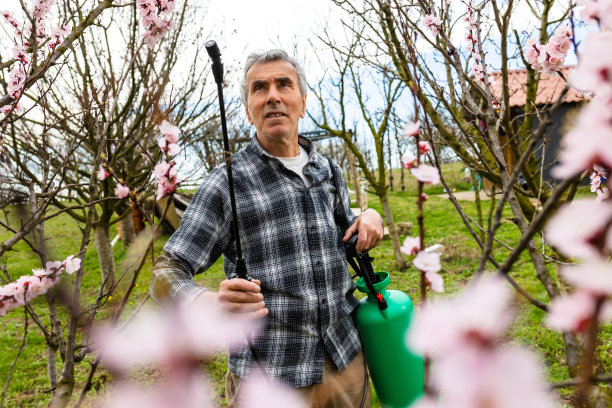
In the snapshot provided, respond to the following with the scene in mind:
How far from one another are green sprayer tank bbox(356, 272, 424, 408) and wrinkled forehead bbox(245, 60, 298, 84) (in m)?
1.10

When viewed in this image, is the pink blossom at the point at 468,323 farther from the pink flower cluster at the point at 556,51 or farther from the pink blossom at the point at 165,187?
the pink flower cluster at the point at 556,51

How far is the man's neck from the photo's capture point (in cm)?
191

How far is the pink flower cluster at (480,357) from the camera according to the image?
0.22 m

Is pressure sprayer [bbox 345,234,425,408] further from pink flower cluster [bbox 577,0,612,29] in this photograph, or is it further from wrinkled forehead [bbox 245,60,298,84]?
pink flower cluster [bbox 577,0,612,29]

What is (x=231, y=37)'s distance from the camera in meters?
6.99

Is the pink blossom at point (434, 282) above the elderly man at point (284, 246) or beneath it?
above

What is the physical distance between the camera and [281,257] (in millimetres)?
1699

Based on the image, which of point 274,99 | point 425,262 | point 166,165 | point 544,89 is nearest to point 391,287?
point 544,89

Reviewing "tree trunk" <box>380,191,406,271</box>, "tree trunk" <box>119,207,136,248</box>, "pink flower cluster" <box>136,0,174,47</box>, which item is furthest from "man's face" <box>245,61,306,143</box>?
"tree trunk" <box>119,207,136,248</box>

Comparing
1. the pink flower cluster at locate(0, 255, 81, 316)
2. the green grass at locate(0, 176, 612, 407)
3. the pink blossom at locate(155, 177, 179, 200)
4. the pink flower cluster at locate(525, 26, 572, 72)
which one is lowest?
the green grass at locate(0, 176, 612, 407)

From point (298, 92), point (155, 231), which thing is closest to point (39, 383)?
point (298, 92)

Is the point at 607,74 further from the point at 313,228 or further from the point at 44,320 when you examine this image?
the point at 44,320

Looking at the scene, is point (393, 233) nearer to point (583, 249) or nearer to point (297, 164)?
point (297, 164)

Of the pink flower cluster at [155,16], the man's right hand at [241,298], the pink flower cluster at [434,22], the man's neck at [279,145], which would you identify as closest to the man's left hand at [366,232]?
the man's neck at [279,145]
